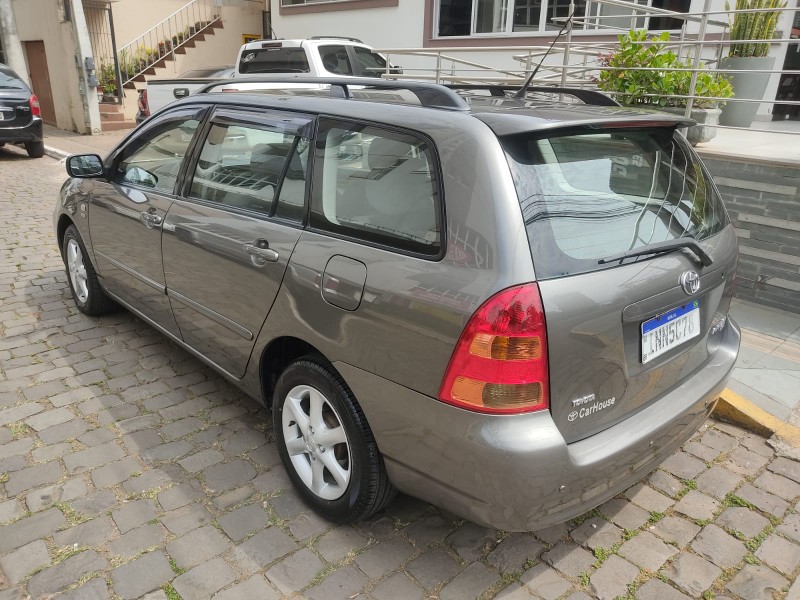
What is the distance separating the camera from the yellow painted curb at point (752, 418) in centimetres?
325

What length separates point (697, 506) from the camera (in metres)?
2.79

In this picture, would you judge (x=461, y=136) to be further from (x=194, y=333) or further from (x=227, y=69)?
(x=227, y=69)

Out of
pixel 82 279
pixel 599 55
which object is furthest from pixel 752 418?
pixel 599 55

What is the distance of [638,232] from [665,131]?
0.64 m

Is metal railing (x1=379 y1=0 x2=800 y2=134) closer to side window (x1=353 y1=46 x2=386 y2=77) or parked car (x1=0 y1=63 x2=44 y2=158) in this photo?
side window (x1=353 y1=46 x2=386 y2=77)

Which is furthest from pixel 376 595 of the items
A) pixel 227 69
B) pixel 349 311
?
pixel 227 69

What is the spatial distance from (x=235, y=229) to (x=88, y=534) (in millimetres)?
1401

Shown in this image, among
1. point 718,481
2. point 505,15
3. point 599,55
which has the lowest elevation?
point 718,481

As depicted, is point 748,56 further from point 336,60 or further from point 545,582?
point 545,582

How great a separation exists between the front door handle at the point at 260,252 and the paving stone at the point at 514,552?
148cm

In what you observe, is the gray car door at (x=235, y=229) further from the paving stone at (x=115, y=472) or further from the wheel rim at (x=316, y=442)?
the paving stone at (x=115, y=472)

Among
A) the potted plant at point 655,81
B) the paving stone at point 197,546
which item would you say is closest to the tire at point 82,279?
the paving stone at point 197,546

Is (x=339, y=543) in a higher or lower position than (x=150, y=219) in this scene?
lower

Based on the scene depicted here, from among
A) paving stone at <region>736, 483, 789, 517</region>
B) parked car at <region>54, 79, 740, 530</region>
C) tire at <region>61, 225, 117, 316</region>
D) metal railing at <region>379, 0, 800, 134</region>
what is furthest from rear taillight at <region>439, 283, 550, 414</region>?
tire at <region>61, 225, 117, 316</region>
